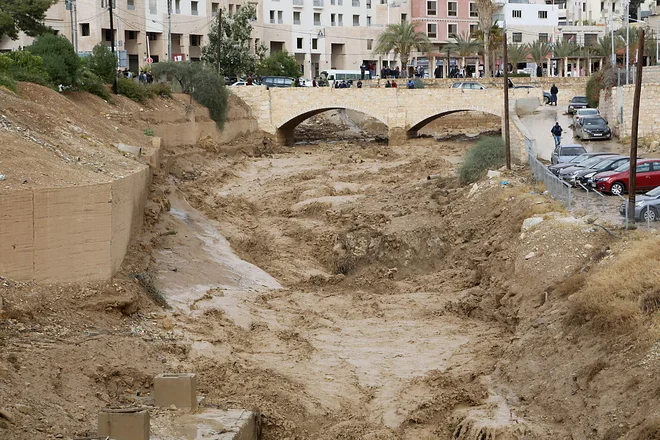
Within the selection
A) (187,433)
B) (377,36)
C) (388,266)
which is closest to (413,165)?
(388,266)

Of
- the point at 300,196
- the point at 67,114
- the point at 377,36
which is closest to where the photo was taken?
the point at 67,114

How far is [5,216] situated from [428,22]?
2985 inches

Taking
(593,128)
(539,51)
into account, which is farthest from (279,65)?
(593,128)

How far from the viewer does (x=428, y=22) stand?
91.9 metres

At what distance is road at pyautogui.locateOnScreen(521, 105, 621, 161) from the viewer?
44.7 metres

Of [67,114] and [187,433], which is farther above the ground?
[67,114]

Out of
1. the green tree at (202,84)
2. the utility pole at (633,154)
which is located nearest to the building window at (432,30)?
the green tree at (202,84)

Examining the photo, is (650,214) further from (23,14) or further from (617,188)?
(23,14)

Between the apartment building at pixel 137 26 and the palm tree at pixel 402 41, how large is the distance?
494 inches

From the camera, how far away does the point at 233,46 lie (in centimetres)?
7494

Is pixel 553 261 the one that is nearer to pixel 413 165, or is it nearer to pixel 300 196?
pixel 300 196

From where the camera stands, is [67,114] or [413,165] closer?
[67,114]

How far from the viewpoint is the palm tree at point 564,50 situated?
87.4 m

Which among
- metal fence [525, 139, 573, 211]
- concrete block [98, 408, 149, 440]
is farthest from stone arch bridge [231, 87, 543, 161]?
concrete block [98, 408, 149, 440]
